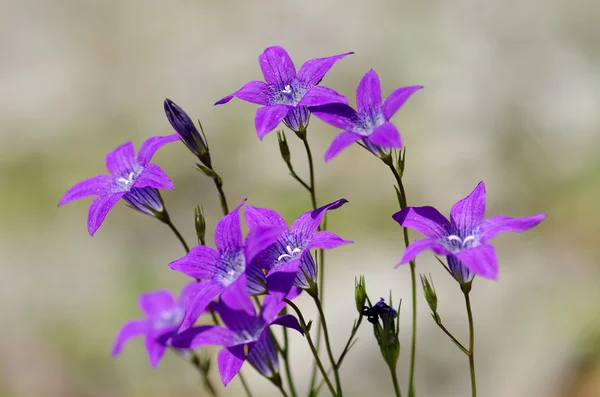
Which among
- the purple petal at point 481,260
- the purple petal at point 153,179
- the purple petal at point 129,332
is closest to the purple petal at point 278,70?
the purple petal at point 153,179

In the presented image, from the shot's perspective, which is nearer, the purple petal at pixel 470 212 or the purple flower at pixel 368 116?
the purple flower at pixel 368 116

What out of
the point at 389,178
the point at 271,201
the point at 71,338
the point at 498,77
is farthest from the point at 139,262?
the point at 498,77

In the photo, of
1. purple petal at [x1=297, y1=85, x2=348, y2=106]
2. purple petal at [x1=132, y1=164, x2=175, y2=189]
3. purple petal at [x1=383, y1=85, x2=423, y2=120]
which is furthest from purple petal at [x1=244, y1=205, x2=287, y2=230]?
purple petal at [x1=383, y1=85, x2=423, y2=120]

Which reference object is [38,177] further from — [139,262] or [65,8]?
[65,8]

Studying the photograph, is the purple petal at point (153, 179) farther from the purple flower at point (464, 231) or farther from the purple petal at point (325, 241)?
the purple flower at point (464, 231)

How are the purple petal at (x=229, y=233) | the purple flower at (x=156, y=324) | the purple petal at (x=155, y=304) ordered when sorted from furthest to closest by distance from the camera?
the purple petal at (x=155, y=304), the purple flower at (x=156, y=324), the purple petal at (x=229, y=233)

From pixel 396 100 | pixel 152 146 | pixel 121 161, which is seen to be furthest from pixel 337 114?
pixel 121 161

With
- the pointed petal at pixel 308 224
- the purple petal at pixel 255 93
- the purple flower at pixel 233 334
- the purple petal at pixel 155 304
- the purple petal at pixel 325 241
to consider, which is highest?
the purple petal at pixel 255 93

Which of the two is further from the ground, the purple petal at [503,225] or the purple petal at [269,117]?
the purple petal at [269,117]
